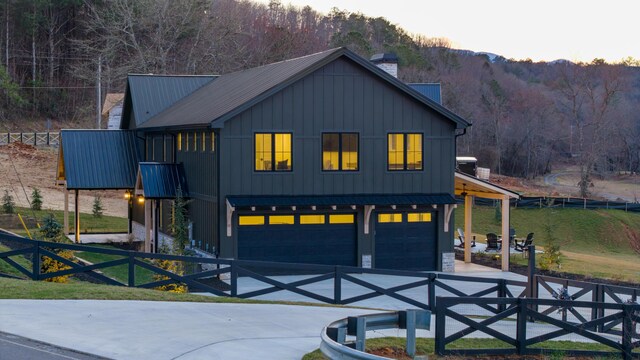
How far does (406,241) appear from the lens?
32.8 m

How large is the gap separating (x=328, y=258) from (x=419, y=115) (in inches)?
243

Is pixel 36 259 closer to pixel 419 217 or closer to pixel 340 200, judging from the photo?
pixel 340 200

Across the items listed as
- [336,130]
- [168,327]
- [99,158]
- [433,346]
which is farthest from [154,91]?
[433,346]

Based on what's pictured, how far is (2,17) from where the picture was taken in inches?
3194

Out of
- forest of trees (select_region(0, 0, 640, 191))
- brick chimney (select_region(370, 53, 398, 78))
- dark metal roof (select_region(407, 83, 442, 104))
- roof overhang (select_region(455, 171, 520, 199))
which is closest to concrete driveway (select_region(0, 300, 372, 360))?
roof overhang (select_region(455, 171, 520, 199))

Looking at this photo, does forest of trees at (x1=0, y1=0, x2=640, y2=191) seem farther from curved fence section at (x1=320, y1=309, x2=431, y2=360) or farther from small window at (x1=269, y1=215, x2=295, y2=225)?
curved fence section at (x1=320, y1=309, x2=431, y2=360)

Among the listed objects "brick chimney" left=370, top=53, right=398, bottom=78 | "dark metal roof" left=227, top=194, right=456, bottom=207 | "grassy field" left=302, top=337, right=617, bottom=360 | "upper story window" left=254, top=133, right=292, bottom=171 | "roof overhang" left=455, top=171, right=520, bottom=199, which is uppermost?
"brick chimney" left=370, top=53, right=398, bottom=78

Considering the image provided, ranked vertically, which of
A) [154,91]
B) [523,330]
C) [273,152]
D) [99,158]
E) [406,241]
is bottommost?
[406,241]

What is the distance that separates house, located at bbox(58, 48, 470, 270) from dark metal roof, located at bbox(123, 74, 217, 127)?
7318 mm

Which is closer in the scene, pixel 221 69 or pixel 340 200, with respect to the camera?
pixel 340 200

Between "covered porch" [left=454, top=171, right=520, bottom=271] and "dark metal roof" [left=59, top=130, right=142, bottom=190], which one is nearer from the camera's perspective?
"covered porch" [left=454, top=171, right=520, bottom=271]

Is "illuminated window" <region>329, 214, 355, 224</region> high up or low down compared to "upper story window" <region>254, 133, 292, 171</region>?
down

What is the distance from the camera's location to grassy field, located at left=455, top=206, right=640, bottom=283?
169ft

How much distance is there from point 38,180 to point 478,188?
3339 cm
